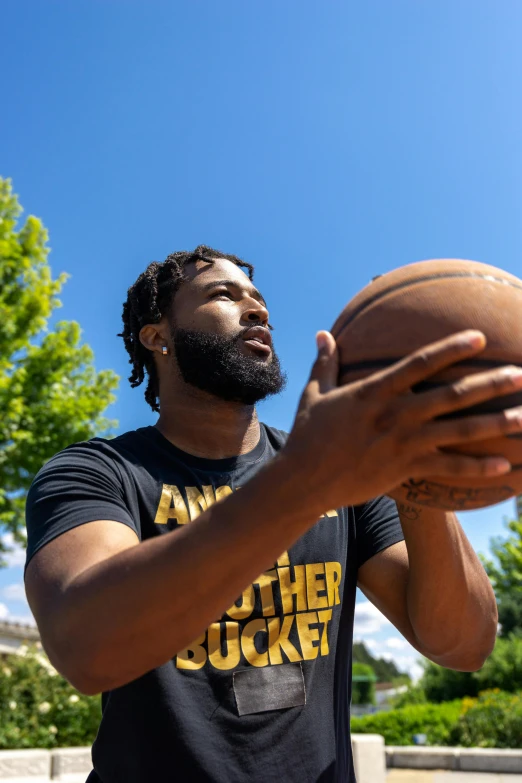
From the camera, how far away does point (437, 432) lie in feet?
4.56

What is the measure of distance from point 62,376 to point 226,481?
1284 centimetres

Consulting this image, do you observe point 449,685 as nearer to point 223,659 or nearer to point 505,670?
point 505,670

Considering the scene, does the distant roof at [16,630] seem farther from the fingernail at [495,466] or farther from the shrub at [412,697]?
the fingernail at [495,466]

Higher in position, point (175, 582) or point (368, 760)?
point (175, 582)

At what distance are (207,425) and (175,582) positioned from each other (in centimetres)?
160

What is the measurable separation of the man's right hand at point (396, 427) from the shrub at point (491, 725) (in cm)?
1421

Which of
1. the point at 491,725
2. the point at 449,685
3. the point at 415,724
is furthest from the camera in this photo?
the point at 449,685

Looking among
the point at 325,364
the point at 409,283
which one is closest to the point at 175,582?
the point at 325,364

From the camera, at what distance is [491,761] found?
11344 mm

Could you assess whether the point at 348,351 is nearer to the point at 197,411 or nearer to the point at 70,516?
the point at 70,516

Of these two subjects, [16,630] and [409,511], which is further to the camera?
[16,630]

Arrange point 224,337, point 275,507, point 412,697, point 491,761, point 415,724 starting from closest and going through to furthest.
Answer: point 275,507, point 224,337, point 491,761, point 415,724, point 412,697

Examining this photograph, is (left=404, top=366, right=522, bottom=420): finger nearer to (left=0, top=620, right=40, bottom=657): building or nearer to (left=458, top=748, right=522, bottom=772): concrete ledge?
(left=458, top=748, right=522, bottom=772): concrete ledge

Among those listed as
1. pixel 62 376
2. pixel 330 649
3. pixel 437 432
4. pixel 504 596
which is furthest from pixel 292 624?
pixel 504 596
